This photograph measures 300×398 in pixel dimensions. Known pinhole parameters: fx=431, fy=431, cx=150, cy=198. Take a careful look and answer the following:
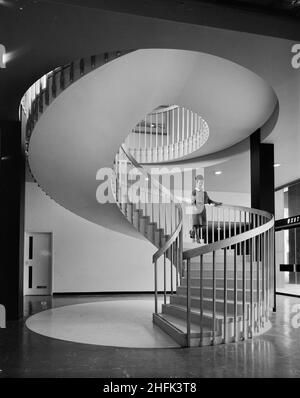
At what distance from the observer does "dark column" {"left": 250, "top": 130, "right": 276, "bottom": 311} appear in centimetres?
891

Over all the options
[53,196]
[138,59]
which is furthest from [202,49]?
[53,196]

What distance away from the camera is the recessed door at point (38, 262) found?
12.9m

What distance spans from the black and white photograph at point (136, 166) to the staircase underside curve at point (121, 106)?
0.09 feet

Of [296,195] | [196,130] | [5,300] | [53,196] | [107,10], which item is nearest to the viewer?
[107,10]

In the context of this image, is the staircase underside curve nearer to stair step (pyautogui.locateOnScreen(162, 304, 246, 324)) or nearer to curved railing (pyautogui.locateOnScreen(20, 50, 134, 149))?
curved railing (pyautogui.locateOnScreen(20, 50, 134, 149))

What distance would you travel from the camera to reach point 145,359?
4.50m

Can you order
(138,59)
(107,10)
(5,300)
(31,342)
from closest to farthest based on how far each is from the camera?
(107,10) → (31,342) → (138,59) → (5,300)

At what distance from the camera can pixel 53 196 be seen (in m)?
9.41

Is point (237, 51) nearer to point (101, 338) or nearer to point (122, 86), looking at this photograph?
point (122, 86)

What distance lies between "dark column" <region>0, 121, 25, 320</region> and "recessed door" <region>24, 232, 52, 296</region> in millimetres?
5388

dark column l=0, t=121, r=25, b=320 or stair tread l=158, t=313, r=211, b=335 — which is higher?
dark column l=0, t=121, r=25, b=320

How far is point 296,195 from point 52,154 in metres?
9.40

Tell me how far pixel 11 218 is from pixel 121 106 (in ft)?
9.42

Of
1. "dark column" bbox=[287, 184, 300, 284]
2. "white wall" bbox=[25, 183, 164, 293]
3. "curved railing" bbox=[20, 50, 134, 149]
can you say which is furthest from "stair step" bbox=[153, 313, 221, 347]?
"dark column" bbox=[287, 184, 300, 284]
